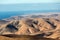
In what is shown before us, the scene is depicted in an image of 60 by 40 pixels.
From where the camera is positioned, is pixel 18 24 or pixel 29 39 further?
pixel 18 24

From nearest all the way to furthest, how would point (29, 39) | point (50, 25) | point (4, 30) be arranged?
point (29, 39) → point (4, 30) → point (50, 25)

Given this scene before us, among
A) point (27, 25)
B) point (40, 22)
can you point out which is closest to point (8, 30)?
→ point (27, 25)

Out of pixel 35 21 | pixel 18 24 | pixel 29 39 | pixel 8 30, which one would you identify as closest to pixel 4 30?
pixel 8 30

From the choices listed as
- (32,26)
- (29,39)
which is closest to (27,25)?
(32,26)

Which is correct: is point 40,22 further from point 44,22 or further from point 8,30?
point 8,30

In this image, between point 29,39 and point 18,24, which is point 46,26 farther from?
point 29,39

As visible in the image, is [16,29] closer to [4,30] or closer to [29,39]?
[4,30]

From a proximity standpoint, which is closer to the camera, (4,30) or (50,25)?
(4,30)

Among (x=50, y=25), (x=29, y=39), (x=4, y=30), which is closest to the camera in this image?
(x=29, y=39)
